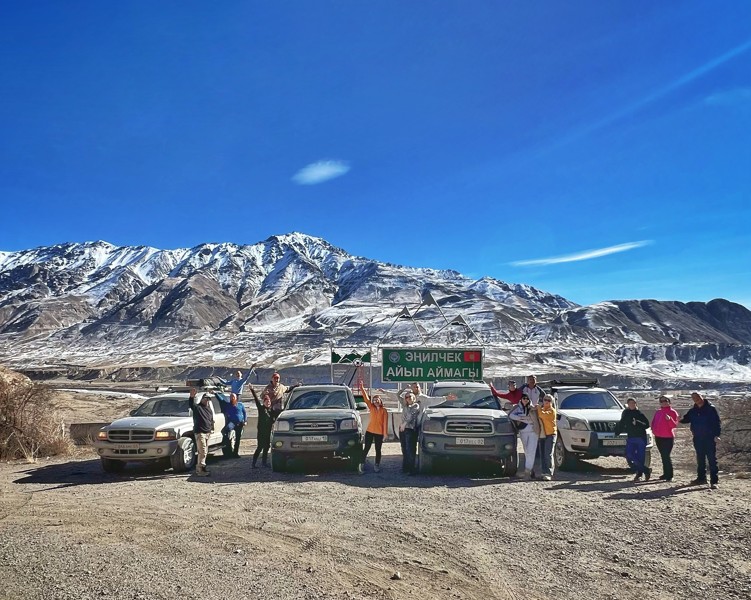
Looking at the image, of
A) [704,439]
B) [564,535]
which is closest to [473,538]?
[564,535]

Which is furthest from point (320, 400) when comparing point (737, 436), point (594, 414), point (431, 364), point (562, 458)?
point (737, 436)

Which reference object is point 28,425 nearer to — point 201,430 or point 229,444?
point 229,444

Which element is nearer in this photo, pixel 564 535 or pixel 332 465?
pixel 564 535

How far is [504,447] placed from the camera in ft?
33.8

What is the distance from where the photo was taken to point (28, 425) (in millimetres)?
13258

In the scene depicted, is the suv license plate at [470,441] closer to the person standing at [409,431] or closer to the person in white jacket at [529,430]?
the person in white jacket at [529,430]

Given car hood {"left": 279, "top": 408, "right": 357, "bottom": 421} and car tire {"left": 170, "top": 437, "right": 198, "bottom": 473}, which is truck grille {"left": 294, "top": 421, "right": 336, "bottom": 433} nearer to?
car hood {"left": 279, "top": 408, "right": 357, "bottom": 421}

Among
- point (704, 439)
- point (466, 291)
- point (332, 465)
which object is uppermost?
point (466, 291)

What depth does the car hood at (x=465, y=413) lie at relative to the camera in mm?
10491

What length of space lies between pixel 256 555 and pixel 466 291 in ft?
585

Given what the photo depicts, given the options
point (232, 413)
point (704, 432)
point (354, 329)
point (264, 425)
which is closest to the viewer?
point (704, 432)

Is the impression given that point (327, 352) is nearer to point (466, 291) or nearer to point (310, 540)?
point (466, 291)

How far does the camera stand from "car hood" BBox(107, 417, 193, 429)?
36.3ft

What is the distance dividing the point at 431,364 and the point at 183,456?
9.68 metres
